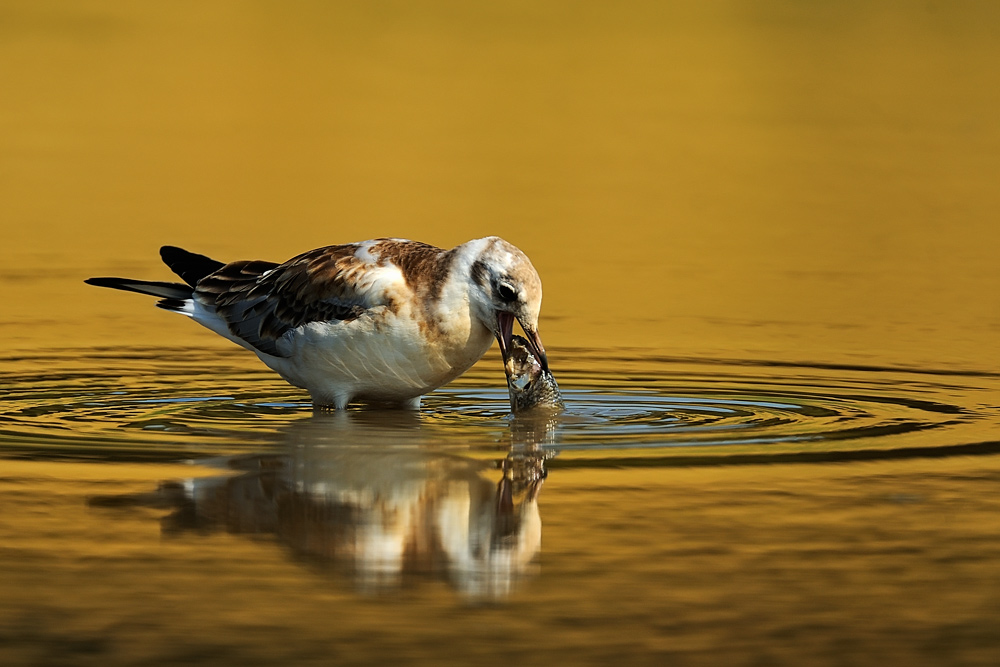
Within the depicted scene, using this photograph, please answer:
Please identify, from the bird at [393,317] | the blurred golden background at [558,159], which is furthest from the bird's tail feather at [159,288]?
the bird at [393,317]

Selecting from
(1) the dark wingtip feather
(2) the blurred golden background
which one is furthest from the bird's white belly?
(2) the blurred golden background

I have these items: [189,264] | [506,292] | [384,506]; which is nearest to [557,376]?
[506,292]

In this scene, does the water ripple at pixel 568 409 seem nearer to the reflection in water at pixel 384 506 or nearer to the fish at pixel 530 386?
the fish at pixel 530 386

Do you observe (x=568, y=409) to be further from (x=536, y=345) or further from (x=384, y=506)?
(x=384, y=506)

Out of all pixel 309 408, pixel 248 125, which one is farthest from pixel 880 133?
pixel 309 408

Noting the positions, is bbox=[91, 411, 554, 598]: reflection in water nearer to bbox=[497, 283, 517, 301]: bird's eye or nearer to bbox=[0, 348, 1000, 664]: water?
bbox=[0, 348, 1000, 664]: water

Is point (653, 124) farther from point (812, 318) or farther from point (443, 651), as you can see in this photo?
point (443, 651)

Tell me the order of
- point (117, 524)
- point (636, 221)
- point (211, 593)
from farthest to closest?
point (636, 221) < point (117, 524) < point (211, 593)

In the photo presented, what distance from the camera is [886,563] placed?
5.85 m

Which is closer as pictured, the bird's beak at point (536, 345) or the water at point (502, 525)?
the water at point (502, 525)

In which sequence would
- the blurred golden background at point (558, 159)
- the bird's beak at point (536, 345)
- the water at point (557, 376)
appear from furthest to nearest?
the blurred golden background at point (558, 159) < the bird's beak at point (536, 345) < the water at point (557, 376)

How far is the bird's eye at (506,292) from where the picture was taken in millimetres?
8531

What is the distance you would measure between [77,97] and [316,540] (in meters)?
18.4

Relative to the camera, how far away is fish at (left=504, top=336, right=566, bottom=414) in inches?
339
